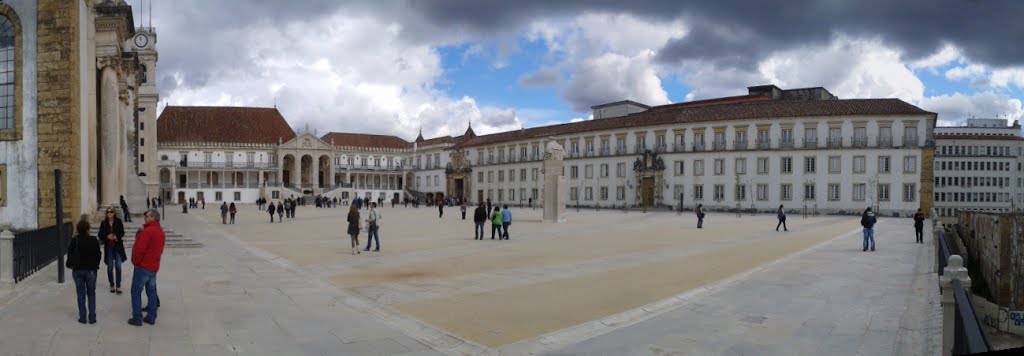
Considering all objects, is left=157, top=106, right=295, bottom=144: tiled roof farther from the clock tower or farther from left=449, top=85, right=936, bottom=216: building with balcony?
left=449, top=85, right=936, bottom=216: building with balcony

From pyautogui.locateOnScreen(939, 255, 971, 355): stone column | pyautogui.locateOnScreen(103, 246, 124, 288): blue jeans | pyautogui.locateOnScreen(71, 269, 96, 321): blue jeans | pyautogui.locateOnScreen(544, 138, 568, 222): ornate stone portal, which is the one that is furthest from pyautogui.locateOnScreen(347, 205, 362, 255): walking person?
pyautogui.locateOnScreen(544, 138, 568, 222): ornate stone portal

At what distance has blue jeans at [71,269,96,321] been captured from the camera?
7.63 metres

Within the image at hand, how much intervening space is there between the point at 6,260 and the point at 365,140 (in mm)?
84556

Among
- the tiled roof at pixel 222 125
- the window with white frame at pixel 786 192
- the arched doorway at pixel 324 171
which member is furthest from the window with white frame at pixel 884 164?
the tiled roof at pixel 222 125

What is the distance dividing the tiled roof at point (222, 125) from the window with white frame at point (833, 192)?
6448 cm

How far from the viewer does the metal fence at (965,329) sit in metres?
3.47

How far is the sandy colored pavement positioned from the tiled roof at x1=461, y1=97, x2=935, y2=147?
33303 mm

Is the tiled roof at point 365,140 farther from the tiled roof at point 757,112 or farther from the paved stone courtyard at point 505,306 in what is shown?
the paved stone courtyard at point 505,306

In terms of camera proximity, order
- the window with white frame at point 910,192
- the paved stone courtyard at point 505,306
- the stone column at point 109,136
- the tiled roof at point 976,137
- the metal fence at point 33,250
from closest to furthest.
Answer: the paved stone courtyard at point 505,306, the metal fence at point 33,250, the stone column at point 109,136, the window with white frame at point 910,192, the tiled roof at point 976,137

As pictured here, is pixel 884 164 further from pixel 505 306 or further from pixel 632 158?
pixel 505 306

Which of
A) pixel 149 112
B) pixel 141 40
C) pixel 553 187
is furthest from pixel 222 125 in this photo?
pixel 553 187

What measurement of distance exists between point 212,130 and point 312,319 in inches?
3209

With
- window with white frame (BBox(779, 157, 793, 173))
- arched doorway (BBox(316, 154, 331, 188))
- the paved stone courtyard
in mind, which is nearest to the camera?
the paved stone courtyard

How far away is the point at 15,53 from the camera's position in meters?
17.6
